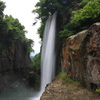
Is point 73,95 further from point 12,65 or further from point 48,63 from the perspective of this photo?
point 12,65

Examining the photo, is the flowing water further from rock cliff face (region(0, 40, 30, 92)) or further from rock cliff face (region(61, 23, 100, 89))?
rock cliff face (region(61, 23, 100, 89))

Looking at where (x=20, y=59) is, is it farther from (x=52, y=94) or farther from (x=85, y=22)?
(x=52, y=94)

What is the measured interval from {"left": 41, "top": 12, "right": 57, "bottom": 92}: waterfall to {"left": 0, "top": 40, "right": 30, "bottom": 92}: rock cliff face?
6559 mm

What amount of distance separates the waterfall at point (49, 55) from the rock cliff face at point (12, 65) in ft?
21.5

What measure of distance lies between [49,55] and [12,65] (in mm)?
9621

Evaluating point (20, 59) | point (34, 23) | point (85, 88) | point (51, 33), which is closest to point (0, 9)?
point (34, 23)

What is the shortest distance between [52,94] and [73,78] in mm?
1915

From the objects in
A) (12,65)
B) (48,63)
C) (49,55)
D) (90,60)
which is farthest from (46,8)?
(90,60)

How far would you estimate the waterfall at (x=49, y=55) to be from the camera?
15328 millimetres

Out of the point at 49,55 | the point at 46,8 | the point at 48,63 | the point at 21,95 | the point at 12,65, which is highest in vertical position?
the point at 46,8

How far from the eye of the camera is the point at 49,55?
16.2 m

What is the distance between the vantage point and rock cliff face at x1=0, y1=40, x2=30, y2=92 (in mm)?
18778

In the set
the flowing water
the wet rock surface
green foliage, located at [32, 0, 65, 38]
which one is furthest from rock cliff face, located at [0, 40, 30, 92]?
the wet rock surface

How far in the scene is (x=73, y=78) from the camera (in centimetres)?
644
